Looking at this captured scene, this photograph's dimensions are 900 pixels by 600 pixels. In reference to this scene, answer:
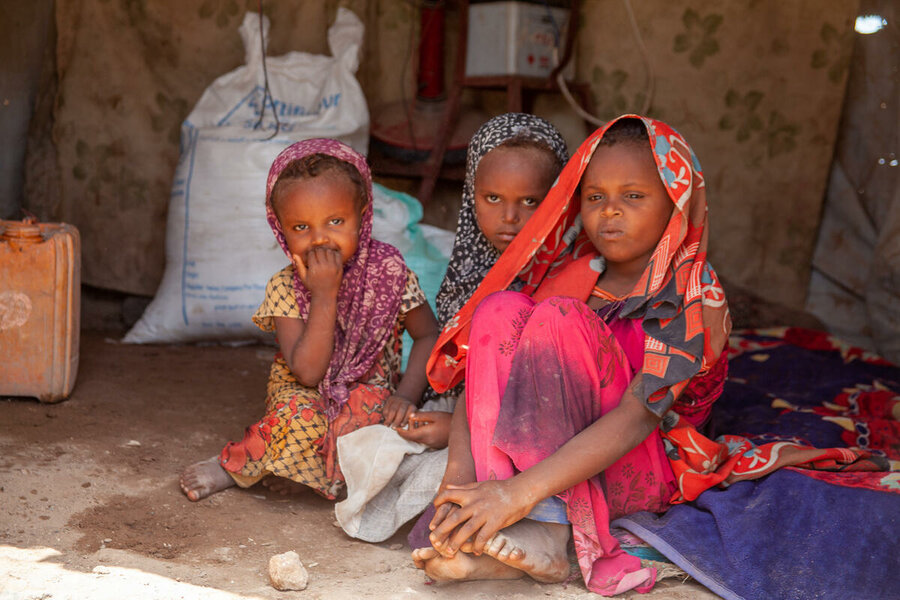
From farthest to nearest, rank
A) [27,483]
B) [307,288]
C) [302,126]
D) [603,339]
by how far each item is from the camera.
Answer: [302,126]
[307,288]
[27,483]
[603,339]

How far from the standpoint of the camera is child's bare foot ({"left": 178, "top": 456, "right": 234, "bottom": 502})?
7.47ft

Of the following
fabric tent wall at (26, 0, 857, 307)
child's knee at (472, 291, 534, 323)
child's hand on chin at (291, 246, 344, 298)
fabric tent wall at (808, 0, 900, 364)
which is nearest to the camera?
child's knee at (472, 291, 534, 323)

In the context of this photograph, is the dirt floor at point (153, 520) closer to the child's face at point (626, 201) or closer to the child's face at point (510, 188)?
the child's face at point (626, 201)

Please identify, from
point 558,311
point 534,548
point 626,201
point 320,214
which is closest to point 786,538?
point 534,548

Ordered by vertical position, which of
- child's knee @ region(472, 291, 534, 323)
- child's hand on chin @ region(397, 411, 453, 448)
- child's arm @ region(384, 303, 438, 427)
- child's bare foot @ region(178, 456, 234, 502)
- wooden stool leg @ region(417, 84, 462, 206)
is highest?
wooden stool leg @ region(417, 84, 462, 206)

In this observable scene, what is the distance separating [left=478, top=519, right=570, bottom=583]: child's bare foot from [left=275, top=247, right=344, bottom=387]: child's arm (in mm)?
827

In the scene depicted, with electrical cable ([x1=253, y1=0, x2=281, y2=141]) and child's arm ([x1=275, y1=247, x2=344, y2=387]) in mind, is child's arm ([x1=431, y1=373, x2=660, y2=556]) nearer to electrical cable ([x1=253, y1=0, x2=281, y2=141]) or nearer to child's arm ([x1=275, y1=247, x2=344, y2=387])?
child's arm ([x1=275, y1=247, x2=344, y2=387])

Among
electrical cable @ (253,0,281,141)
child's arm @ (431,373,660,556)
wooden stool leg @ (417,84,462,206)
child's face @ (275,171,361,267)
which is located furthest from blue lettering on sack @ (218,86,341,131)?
child's arm @ (431,373,660,556)

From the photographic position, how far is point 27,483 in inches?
87.0

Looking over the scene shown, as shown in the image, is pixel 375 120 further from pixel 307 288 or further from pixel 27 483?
pixel 27 483

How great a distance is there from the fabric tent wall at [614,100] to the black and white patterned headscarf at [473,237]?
177cm

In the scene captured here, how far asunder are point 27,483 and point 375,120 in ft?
8.39

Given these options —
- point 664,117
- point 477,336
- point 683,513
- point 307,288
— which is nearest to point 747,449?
point 683,513

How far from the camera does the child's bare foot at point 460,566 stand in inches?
66.7
